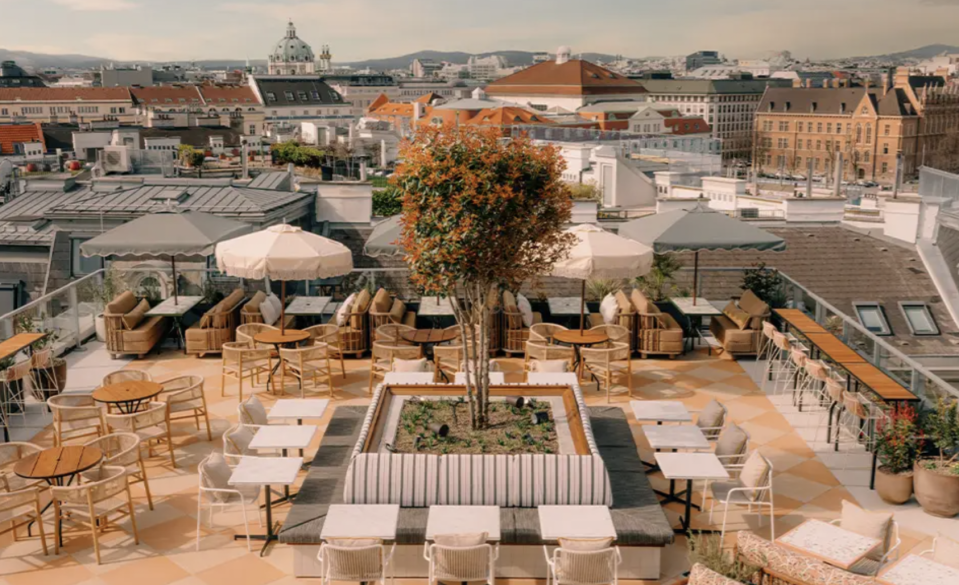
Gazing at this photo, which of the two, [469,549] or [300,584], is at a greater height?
[469,549]

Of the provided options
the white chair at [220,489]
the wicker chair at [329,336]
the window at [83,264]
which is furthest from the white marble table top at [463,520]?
the window at [83,264]

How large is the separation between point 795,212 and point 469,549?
20545 millimetres

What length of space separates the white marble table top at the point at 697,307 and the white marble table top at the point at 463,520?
7.22 meters

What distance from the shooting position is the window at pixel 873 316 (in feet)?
63.9

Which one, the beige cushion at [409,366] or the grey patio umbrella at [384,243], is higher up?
the grey patio umbrella at [384,243]

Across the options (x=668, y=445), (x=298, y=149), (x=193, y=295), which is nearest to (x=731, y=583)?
(x=668, y=445)

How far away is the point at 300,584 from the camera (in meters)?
7.25

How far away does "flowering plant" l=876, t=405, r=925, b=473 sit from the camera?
8.75 m

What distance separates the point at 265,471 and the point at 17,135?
85.8m

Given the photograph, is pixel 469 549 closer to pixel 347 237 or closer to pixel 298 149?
pixel 347 237

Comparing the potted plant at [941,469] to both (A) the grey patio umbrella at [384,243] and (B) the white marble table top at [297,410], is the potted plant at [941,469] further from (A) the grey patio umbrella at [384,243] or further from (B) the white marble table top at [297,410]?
(A) the grey patio umbrella at [384,243]

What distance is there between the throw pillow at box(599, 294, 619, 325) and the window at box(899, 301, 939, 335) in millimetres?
9620

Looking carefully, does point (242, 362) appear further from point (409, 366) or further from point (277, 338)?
point (409, 366)

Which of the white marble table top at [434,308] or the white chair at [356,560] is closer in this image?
the white chair at [356,560]
